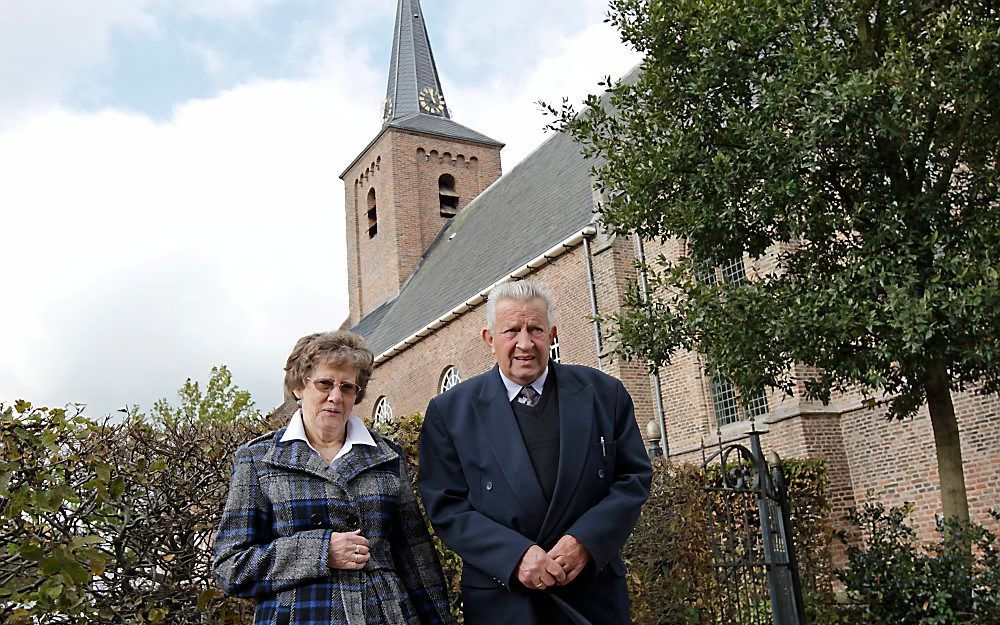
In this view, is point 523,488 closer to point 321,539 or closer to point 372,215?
point 321,539

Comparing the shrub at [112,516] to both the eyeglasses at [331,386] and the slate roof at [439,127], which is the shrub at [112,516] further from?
the slate roof at [439,127]

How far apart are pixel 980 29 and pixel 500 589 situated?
5.45 meters

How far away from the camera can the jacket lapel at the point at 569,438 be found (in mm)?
2758

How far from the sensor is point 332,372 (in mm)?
2773

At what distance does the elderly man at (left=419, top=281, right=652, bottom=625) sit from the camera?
2674 millimetres

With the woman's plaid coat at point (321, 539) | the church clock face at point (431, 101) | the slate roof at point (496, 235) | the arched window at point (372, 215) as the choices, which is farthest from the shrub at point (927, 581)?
the church clock face at point (431, 101)

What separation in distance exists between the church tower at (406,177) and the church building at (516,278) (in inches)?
A: 2.4

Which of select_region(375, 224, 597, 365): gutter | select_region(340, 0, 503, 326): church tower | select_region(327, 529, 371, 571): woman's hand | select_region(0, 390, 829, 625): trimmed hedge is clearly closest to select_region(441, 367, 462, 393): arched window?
select_region(375, 224, 597, 365): gutter

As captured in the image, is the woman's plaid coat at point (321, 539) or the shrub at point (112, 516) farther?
the shrub at point (112, 516)

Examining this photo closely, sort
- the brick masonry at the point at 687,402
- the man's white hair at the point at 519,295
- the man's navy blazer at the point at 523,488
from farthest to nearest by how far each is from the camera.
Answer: the brick masonry at the point at 687,402, the man's white hair at the point at 519,295, the man's navy blazer at the point at 523,488

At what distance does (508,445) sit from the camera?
9.39ft

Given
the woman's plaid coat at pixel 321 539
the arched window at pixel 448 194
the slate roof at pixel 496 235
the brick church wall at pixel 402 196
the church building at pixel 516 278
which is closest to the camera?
the woman's plaid coat at pixel 321 539

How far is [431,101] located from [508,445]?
34.3 metres

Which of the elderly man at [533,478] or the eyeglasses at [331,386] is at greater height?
the eyeglasses at [331,386]
